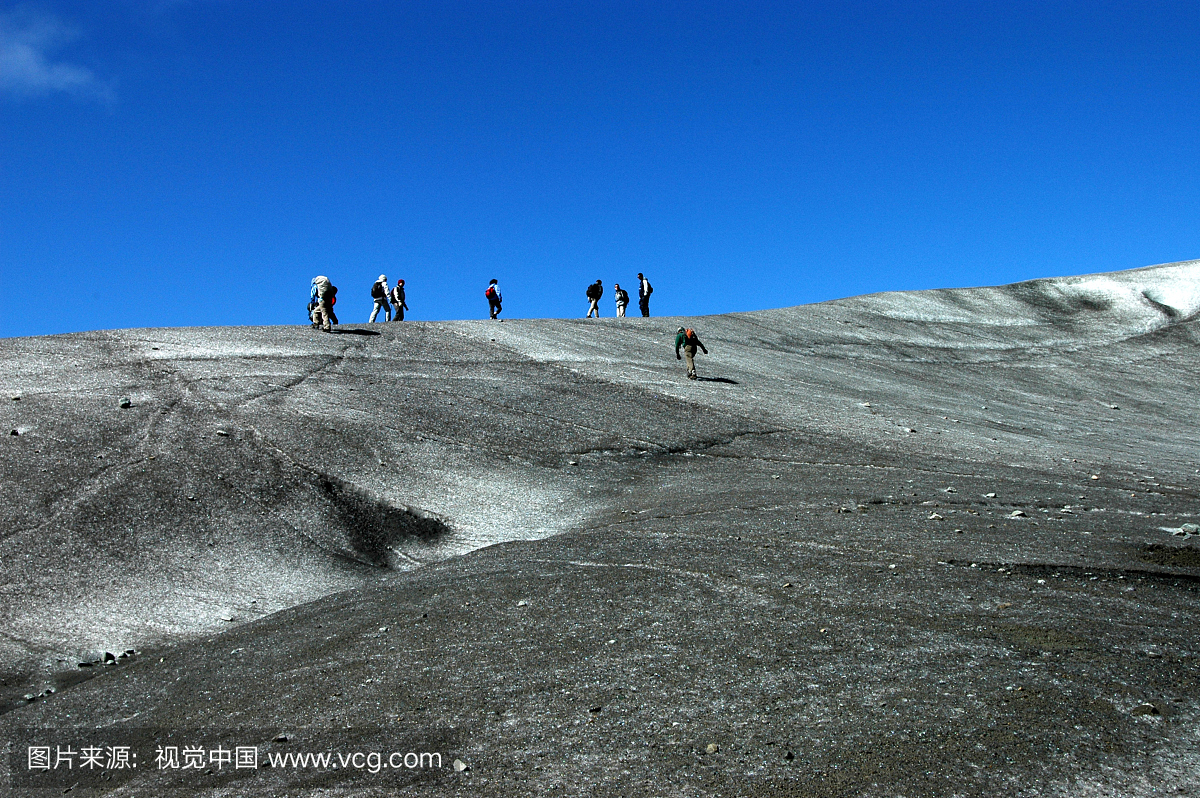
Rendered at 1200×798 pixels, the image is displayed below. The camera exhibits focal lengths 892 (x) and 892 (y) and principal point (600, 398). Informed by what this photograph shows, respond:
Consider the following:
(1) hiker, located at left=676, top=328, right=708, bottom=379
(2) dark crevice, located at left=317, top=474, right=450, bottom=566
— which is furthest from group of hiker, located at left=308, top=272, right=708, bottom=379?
(2) dark crevice, located at left=317, top=474, right=450, bottom=566

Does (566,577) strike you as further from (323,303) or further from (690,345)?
(323,303)

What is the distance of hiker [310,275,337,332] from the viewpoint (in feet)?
60.8

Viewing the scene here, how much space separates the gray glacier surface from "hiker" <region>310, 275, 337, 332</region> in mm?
848

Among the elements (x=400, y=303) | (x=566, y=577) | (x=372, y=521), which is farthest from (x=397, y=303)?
(x=566, y=577)

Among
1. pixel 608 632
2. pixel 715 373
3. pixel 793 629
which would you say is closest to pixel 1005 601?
pixel 793 629

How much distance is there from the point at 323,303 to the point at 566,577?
503 inches

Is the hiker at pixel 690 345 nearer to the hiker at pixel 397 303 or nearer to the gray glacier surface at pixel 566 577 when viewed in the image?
the gray glacier surface at pixel 566 577

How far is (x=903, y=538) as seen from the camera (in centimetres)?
823

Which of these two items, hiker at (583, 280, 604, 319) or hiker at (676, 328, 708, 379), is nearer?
hiker at (676, 328, 708, 379)

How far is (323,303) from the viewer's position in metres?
18.6

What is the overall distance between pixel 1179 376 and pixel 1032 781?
881 inches

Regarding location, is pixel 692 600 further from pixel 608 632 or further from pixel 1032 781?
pixel 1032 781

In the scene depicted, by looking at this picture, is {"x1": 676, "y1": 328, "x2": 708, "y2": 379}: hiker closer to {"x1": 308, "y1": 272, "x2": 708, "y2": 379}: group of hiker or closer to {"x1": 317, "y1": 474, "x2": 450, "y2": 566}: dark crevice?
{"x1": 308, "y1": 272, "x2": 708, "y2": 379}: group of hiker

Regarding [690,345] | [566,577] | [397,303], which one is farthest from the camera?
[397,303]
